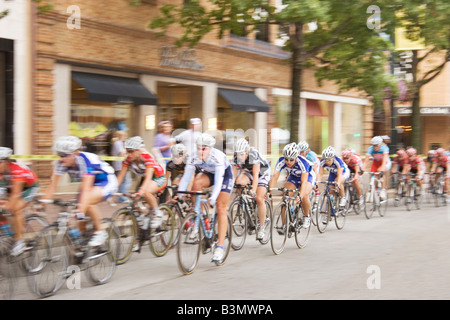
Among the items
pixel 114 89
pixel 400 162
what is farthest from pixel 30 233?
pixel 400 162

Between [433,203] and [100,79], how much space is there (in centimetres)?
1141

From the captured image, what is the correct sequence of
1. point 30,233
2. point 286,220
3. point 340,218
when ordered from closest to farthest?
1. point 30,233
2. point 286,220
3. point 340,218

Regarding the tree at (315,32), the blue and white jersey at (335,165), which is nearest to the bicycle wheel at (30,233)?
the blue and white jersey at (335,165)

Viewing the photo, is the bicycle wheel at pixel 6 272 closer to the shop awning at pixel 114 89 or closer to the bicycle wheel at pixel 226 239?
the bicycle wheel at pixel 226 239

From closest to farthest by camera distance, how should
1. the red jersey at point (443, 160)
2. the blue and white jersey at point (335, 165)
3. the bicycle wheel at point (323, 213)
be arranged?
the bicycle wheel at point (323, 213)
the blue and white jersey at point (335, 165)
the red jersey at point (443, 160)

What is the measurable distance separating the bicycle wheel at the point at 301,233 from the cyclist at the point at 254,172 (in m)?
0.58

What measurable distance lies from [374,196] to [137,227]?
8.38 metres

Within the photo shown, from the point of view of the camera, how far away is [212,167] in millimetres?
8688

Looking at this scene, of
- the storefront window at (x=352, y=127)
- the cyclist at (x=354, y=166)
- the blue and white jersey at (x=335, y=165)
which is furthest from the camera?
the storefront window at (x=352, y=127)

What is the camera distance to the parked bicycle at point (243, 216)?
1002 centimetres

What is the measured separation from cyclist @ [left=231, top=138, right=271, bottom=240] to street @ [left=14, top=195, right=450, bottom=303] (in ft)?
2.19

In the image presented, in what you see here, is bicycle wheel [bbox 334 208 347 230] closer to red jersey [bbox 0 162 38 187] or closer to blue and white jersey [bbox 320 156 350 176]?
blue and white jersey [bbox 320 156 350 176]

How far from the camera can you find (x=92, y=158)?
747 centimetres

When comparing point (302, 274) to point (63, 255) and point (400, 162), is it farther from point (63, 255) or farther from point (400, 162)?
point (400, 162)
